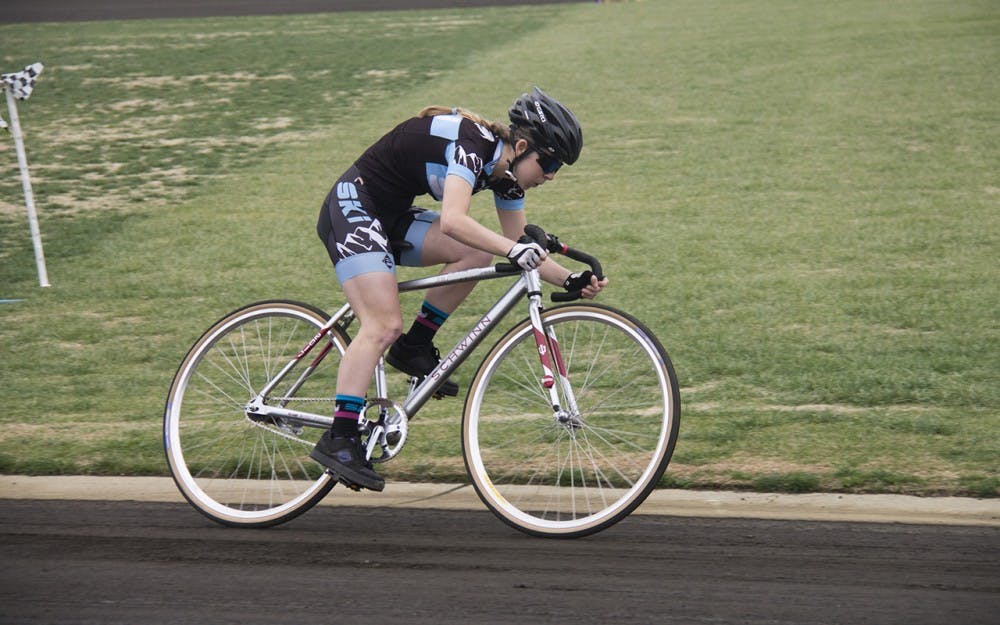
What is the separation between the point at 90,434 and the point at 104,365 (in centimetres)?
129

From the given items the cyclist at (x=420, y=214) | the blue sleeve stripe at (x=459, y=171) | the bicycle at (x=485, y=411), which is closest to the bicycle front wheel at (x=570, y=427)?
the bicycle at (x=485, y=411)

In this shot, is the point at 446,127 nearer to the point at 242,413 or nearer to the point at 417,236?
the point at 417,236

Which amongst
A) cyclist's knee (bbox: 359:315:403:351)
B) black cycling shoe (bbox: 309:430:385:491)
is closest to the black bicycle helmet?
cyclist's knee (bbox: 359:315:403:351)

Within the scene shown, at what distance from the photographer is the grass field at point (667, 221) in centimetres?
609

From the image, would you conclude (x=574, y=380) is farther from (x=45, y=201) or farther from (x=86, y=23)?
(x=86, y=23)

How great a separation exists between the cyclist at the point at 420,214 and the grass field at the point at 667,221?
2.95 ft

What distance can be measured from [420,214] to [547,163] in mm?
663

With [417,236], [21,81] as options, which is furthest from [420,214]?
[21,81]

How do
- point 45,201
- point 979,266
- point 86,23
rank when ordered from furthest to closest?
point 86,23 < point 45,201 < point 979,266

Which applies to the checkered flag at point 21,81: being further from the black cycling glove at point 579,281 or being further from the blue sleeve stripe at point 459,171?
the black cycling glove at point 579,281

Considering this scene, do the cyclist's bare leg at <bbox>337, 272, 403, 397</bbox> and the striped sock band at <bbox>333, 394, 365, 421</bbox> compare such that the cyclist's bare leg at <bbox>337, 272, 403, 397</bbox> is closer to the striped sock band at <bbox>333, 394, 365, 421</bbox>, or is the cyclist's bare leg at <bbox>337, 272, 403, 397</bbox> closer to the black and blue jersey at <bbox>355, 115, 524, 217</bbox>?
the striped sock band at <bbox>333, 394, 365, 421</bbox>

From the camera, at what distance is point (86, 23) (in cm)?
3191

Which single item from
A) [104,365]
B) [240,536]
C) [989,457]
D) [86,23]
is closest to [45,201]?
[104,365]

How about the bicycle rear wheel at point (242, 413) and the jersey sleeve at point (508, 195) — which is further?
the bicycle rear wheel at point (242, 413)
